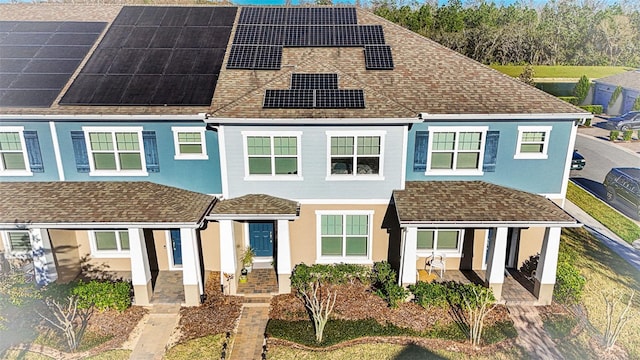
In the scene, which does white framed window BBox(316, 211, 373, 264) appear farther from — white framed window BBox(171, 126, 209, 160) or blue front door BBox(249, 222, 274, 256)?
white framed window BBox(171, 126, 209, 160)

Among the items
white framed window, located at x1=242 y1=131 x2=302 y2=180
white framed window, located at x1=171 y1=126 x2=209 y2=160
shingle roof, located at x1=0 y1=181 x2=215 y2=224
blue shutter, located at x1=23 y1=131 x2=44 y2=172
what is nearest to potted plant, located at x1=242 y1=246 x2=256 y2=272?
shingle roof, located at x1=0 y1=181 x2=215 y2=224

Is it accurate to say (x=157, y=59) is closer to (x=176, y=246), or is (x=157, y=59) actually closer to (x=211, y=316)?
(x=176, y=246)

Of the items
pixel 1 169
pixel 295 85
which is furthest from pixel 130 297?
pixel 295 85

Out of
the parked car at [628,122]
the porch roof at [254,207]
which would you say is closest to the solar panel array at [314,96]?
the porch roof at [254,207]

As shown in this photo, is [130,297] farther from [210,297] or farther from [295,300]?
[295,300]

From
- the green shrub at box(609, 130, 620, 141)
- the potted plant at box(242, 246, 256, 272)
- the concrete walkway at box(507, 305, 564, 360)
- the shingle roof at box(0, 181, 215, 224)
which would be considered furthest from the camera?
the green shrub at box(609, 130, 620, 141)
